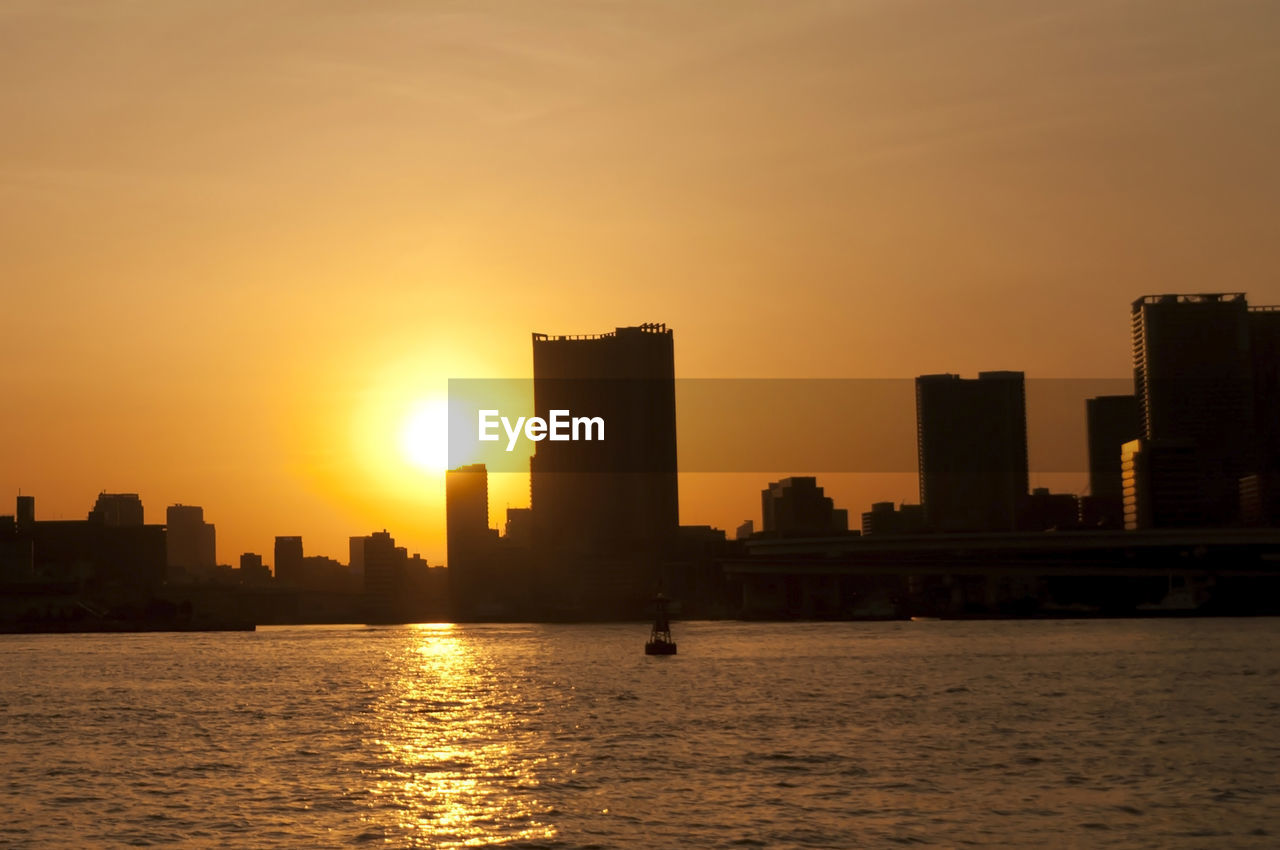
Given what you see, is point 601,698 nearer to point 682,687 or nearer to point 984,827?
point 682,687

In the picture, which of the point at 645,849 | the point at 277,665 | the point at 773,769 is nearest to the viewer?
the point at 645,849

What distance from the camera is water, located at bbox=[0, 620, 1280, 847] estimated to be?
164 ft

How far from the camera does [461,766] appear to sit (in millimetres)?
67125

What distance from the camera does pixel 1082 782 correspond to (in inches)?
2339

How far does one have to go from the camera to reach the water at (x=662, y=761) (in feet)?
164

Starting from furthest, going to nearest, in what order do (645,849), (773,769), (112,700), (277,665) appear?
(277,665) < (112,700) < (773,769) < (645,849)

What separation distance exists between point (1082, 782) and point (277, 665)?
130 metres

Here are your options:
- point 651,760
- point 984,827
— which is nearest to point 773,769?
point 651,760

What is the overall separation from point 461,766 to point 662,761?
8.36 m

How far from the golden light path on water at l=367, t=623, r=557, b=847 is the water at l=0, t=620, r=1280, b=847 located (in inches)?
7.7

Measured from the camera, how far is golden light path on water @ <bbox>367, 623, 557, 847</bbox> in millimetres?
50406

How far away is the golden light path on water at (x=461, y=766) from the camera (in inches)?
1984

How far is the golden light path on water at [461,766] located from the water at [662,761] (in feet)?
0.64

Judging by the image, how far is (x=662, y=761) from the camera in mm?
67812
